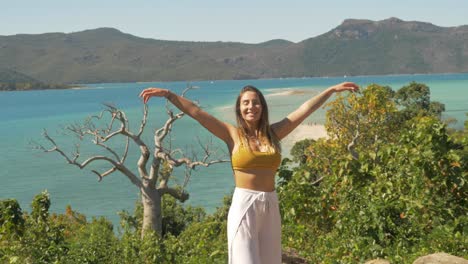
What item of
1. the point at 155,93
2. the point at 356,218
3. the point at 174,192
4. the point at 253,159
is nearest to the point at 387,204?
the point at 356,218

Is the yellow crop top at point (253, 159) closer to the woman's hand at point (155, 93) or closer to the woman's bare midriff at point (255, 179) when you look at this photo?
the woman's bare midriff at point (255, 179)

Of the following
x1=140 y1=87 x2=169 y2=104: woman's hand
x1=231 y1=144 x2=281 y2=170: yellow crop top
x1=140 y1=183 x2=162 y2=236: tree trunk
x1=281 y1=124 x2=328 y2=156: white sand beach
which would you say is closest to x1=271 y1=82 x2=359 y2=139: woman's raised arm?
x1=231 y1=144 x2=281 y2=170: yellow crop top

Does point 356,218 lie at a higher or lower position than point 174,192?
higher

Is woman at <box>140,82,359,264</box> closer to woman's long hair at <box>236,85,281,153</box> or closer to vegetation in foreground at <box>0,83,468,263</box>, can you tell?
woman's long hair at <box>236,85,281,153</box>

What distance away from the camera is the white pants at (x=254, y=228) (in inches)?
155

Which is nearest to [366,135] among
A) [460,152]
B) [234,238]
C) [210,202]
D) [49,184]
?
[210,202]

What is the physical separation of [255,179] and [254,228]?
1.10ft

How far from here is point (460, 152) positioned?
670cm

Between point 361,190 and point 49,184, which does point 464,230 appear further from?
point 49,184

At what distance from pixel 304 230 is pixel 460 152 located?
199 cm

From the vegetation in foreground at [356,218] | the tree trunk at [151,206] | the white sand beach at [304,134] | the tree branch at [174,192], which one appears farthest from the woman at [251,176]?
the white sand beach at [304,134]

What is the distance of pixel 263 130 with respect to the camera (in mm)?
4203

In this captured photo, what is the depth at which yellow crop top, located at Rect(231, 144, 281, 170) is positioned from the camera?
13.3 ft

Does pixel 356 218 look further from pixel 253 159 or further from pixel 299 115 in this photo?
pixel 253 159
